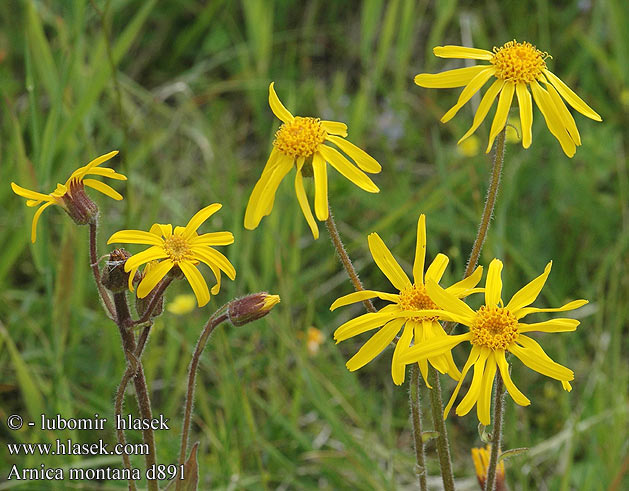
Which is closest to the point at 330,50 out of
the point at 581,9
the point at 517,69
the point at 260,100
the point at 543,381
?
the point at 260,100

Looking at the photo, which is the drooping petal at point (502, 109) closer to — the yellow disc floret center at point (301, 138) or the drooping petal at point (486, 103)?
the drooping petal at point (486, 103)

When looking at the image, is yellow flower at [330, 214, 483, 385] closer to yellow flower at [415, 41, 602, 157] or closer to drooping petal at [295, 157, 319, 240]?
drooping petal at [295, 157, 319, 240]

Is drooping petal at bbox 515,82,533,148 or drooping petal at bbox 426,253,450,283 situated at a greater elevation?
drooping petal at bbox 515,82,533,148

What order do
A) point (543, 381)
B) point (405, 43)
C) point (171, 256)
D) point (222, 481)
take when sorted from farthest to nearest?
point (405, 43) < point (543, 381) < point (222, 481) < point (171, 256)

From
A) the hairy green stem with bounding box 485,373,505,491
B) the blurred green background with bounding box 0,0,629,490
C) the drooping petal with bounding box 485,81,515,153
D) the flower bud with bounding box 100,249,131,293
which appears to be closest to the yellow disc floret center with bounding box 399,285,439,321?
the hairy green stem with bounding box 485,373,505,491

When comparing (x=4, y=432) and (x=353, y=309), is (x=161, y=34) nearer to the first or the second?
(x=353, y=309)

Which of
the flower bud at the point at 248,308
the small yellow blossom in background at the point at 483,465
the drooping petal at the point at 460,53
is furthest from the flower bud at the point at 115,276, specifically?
the small yellow blossom in background at the point at 483,465
